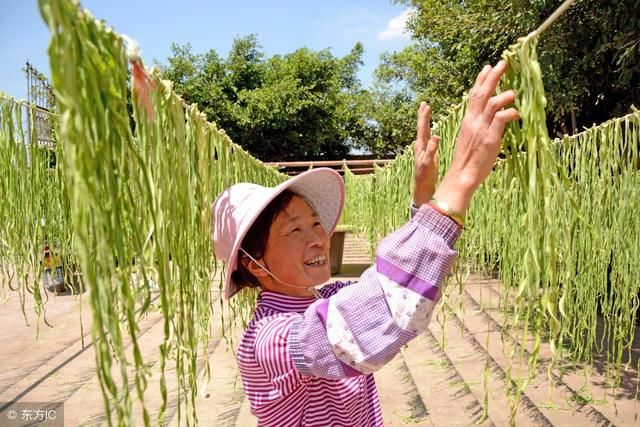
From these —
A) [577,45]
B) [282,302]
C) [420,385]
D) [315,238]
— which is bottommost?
[420,385]

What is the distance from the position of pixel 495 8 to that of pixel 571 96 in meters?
1.43

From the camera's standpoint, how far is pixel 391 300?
0.82 metres

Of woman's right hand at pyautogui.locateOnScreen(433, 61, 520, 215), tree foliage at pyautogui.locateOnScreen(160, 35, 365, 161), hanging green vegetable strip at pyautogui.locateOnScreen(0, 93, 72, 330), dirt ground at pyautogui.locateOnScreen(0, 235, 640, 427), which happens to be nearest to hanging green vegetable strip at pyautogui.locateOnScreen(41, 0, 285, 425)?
woman's right hand at pyautogui.locateOnScreen(433, 61, 520, 215)

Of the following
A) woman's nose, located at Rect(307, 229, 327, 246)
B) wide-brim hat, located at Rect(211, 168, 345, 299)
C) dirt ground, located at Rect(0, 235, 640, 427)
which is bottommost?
dirt ground, located at Rect(0, 235, 640, 427)

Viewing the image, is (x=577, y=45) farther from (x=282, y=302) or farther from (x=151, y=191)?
(x=151, y=191)

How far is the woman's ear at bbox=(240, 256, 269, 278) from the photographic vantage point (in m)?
1.23

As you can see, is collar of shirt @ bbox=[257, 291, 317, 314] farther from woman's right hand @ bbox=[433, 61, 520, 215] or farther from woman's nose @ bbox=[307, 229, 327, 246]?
woman's right hand @ bbox=[433, 61, 520, 215]

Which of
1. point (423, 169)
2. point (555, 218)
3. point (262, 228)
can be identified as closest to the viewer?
point (423, 169)

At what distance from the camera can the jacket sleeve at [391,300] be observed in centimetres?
81

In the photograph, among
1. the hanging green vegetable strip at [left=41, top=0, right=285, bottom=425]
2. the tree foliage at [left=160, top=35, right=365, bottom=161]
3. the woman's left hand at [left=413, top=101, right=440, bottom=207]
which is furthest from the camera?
the tree foliage at [left=160, top=35, right=365, bottom=161]

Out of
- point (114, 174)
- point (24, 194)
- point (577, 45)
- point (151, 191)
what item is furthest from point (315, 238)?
point (577, 45)

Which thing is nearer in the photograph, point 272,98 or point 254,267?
point 254,267

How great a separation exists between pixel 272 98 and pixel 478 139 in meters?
14.0

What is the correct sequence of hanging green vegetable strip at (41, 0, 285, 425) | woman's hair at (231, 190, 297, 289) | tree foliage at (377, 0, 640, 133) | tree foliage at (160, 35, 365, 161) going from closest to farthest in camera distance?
hanging green vegetable strip at (41, 0, 285, 425) < woman's hair at (231, 190, 297, 289) < tree foliage at (377, 0, 640, 133) < tree foliage at (160, 35, 365, 161)
